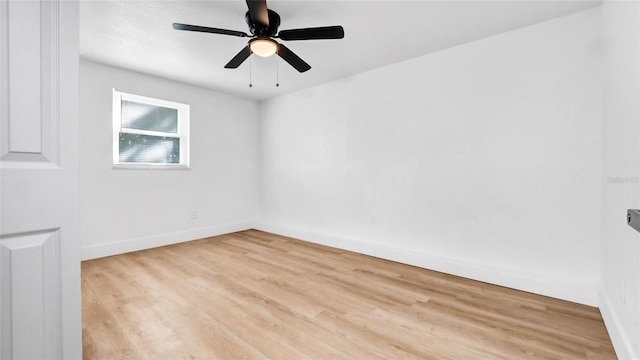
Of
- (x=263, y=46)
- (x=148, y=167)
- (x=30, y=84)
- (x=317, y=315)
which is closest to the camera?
(x=30, y=84)

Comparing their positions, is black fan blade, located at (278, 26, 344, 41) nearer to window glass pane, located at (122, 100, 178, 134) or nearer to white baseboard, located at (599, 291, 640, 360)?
white baseboard, located at (599, 291, 640, 360)

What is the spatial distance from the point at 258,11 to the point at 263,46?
34 centimetres

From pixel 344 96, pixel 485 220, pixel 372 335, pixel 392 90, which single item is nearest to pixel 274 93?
pixel 344 96

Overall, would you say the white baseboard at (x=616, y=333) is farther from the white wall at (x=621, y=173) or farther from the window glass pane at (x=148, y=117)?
the window glass pane at (x=148, y=117)

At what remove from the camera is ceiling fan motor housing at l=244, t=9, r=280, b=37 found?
1997mm

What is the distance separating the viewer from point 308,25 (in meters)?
2.42

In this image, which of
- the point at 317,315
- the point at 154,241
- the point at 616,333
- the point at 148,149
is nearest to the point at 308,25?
the point at 317,315

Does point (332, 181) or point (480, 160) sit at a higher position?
point (480, 160)

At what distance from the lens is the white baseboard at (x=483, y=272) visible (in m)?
2.19

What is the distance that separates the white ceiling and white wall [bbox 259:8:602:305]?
26 cm

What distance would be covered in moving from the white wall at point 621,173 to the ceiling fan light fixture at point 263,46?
213 centimetres

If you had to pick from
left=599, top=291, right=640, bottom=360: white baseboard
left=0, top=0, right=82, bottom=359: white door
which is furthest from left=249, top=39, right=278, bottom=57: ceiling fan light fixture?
left=599, top=291, right=640, bottom=360: white baseboard

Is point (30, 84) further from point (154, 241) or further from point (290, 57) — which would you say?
point (154, 241)

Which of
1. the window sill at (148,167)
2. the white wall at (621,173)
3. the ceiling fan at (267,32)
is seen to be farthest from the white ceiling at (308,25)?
the window sill at (148,167)
